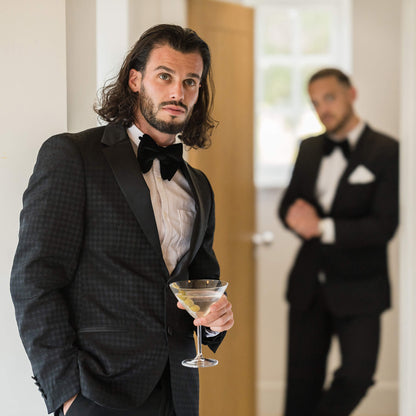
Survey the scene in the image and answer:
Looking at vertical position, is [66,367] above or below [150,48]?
below

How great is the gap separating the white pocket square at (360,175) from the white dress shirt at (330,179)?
102mm

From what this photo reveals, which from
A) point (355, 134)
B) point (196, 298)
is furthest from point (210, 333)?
point (355, 134)

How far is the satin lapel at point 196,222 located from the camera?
1.72 m

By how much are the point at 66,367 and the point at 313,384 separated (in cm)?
284

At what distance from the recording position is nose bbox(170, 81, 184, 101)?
1.77m

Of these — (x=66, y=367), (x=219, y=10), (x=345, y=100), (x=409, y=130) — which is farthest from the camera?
(x=345, y=100)

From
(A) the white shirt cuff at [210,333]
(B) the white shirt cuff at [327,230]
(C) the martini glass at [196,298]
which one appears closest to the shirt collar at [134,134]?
(C) the martini glass at [196,298]

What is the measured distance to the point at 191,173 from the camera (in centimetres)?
188

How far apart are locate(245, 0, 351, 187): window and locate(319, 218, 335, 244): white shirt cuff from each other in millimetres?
629

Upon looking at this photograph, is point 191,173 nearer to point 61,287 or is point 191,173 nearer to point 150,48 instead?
point 150,48

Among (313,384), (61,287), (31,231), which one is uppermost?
(31,231)

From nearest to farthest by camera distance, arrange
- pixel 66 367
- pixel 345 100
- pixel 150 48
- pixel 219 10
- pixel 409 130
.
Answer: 1. pixel 66 367
2. pixel 150 48
3. pixel 409 130
4. pixel 219 10
5. pixel 345 100

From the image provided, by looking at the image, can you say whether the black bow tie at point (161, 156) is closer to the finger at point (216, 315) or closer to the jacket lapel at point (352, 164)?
the finger at point (216, 315)

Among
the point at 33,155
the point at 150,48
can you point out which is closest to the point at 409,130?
the point at 150,48
